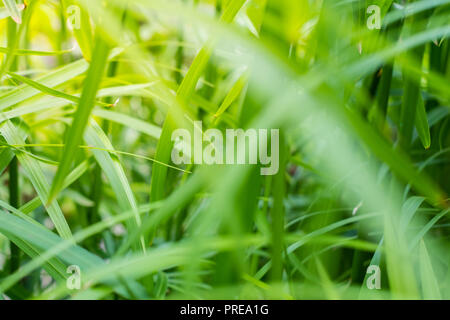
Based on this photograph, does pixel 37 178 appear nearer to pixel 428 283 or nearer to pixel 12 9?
pixel 12 9

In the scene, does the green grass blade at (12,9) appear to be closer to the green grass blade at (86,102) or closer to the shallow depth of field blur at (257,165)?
the shallow depth of field blur at (257,165)

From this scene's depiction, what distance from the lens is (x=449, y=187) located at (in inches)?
18.9

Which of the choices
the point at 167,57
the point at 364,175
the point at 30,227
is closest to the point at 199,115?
the point at 167,57

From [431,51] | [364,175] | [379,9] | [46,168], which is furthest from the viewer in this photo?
[46,168]

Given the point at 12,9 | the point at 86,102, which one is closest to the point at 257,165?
the point at 86,102

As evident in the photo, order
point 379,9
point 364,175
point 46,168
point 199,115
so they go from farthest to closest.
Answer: point 46,168 < point 199,115 < point 379,9 < point 364,175

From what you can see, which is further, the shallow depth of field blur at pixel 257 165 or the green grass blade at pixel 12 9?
the green grass blade at pixel 12 9

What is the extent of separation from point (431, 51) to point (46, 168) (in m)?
0.59

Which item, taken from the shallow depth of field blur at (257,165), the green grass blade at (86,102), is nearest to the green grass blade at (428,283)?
the shallow depth of field blur at (257,165)

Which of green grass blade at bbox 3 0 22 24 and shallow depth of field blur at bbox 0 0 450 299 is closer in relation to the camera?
shallow depth of field blur at bbox 0 0 450 299

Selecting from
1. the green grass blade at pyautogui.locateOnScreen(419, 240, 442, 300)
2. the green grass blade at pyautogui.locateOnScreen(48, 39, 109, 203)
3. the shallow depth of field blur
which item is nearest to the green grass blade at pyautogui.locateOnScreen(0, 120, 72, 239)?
the shallow depth of field blur

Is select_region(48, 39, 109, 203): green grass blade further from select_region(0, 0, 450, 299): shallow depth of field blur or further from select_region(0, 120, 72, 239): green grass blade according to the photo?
select_region(0, 120, 72, 239): green grass blade
